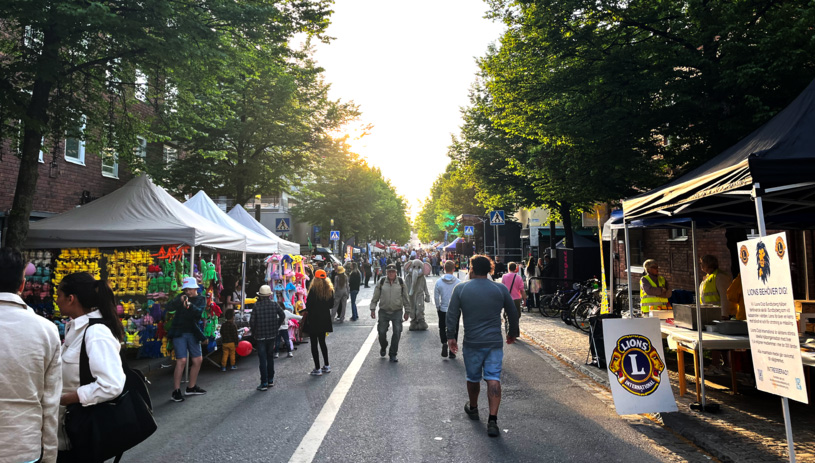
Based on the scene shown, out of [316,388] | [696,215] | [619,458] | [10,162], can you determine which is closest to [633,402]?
[619,458]

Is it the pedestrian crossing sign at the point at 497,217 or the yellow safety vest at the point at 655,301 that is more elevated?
the pedestrian crossing sign at the point at 497,217

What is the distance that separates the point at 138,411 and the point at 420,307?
11400 mm

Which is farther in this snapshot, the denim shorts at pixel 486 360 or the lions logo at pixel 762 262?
the denim shorts at pixel 486 360

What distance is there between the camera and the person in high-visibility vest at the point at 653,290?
9.05 meters

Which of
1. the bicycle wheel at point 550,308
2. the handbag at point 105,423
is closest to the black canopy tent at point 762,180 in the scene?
the handbag at point 105,423

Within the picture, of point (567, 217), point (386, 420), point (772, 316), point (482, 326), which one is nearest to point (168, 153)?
point (567, 217)

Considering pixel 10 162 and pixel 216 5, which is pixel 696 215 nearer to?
pixel 216 5

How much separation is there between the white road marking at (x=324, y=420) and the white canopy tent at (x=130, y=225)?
3746 mm

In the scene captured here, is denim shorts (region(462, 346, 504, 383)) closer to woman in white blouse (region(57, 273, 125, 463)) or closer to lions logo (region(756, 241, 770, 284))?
lions logo (region(756, 241, 770, 284))

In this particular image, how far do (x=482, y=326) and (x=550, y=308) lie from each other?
42.4ft

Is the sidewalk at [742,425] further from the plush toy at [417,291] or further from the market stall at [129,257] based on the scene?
the market stall at [129,257]

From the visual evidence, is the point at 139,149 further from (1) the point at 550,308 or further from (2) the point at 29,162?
(1) the point at 550,308

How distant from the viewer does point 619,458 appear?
479 centimetres

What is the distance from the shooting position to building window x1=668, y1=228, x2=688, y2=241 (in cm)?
1763
